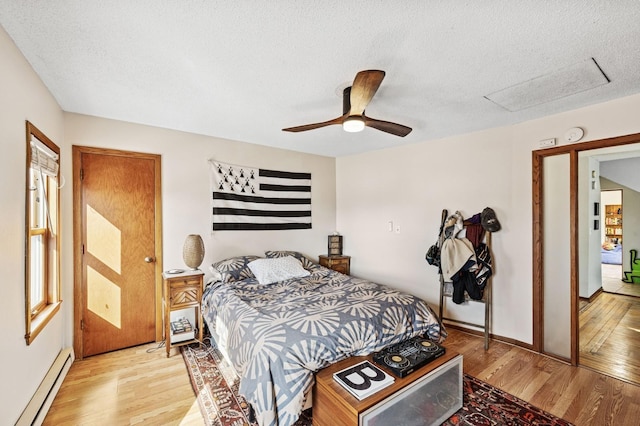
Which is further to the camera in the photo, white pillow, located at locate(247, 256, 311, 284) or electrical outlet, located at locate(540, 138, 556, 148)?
white pillow, located at locate(247, 256, 311, 284)

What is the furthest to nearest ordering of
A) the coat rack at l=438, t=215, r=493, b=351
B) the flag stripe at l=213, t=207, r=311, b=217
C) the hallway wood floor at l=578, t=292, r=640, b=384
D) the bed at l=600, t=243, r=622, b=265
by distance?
the bed at l=600, t=243, r=622, b=265, the flag stripe at l=213, t=207, r=311, b=217, the coat rack at l=438, t=215, r=493, b=351, the hallway wood floor at l=578, t=292, r=640, b=384

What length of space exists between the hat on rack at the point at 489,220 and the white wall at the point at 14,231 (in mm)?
3766

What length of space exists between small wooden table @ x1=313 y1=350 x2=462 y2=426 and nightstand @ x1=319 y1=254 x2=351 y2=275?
2286 mm

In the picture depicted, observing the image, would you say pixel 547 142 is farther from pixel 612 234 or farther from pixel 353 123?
pixel 612 234

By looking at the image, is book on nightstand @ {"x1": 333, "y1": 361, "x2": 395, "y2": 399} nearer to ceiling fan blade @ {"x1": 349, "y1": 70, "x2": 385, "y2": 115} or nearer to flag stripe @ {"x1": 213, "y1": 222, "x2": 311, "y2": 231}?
ceiling fan blade @ {"x1": 349, "y1": 70, "x2": 385, "y2": 115}

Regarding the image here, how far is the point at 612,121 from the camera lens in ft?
7.75

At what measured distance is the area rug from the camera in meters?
1.88

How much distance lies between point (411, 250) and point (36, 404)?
3654mm

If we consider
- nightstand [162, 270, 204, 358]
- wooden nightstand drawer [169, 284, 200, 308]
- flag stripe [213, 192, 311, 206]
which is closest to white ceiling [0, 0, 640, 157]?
flag stripe [213, 192, 311, 206]

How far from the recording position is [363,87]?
166cm

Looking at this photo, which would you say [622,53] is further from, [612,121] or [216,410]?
[216,410]

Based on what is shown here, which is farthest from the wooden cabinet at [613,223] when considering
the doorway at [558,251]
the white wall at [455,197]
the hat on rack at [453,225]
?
the hat on rack at [453,225]

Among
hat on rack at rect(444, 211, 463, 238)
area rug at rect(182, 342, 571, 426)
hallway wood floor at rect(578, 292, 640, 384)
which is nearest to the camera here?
area rug at rect(182, 342, 571, 426)

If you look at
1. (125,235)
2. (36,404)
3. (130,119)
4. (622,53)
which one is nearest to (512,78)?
(622,53)
